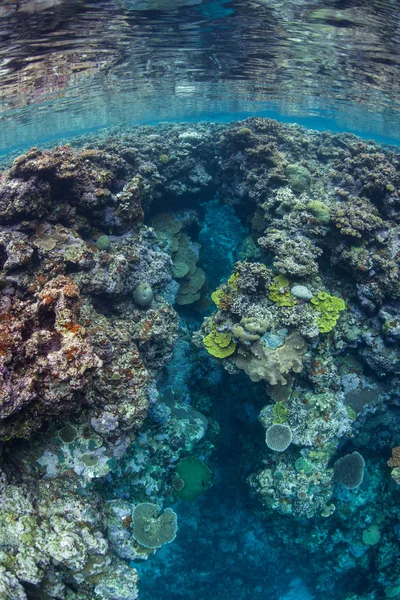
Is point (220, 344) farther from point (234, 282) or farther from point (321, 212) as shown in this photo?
point (321, 212)

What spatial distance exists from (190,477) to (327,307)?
5.58 m

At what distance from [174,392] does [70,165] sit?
21.2 feet

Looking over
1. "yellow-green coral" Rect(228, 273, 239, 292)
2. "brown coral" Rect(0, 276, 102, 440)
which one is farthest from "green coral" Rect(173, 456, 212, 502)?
"brown coral" Rect(0, 276, 102, 440)

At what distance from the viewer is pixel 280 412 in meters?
8.41

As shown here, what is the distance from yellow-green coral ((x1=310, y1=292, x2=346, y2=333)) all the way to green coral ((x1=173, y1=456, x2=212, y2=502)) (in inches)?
190

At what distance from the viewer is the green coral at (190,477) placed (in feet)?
29.8

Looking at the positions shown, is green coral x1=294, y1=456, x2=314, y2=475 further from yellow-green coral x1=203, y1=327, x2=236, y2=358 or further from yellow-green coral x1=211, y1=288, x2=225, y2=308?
yellow-green coral x1=211, y1=288, x2=225, y2=308

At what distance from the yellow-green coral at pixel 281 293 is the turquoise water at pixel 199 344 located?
0.06m

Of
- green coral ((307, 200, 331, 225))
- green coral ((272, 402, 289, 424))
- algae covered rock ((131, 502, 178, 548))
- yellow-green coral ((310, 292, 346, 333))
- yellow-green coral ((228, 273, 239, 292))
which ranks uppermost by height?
green coral ((307, 200, 331, 225))

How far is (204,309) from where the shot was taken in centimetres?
1217

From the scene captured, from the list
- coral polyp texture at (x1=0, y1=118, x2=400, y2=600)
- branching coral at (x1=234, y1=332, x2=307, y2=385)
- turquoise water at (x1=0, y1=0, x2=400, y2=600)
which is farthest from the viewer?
branching coral at (x1=234, y1=332, x2=307, y2=385)

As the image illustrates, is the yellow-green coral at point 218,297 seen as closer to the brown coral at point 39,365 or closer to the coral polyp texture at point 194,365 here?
the coral polyp texture at point 194,365

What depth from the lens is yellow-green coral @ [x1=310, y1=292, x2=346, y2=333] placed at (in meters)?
8.32

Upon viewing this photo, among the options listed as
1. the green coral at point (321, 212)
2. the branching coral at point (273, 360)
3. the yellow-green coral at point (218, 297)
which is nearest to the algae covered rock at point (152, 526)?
the branching coral at point (273, 360)
